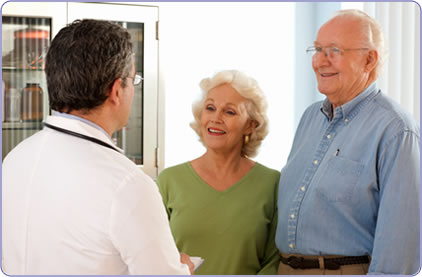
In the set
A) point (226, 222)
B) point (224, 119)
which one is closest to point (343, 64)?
point (224, 119)

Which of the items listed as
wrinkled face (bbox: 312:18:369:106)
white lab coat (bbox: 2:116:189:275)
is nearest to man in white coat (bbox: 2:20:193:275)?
white lab coat (bbox: 2:116:189:275)

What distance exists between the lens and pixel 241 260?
5.95 feet

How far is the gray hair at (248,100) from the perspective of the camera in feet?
6.53

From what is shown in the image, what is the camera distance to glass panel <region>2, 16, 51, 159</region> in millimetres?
2889

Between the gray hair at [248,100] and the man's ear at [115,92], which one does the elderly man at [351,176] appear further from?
the man's ear at [115,92]

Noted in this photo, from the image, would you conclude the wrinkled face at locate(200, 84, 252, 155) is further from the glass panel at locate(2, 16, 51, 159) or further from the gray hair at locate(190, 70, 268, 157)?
the glass panel at locate(2, 16, 51, 159)

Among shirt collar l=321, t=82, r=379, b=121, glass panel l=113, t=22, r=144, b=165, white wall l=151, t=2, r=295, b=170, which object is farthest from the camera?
white wall l=151, t=2, r=295, b=170

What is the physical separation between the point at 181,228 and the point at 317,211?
51 cm

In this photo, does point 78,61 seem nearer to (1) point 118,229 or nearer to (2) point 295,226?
(1) point 118,229

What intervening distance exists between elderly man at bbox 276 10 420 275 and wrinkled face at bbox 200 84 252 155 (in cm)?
28

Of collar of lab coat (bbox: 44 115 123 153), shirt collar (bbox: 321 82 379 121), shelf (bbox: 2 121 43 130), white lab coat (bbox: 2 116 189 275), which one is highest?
shirt collar (bbox: 321 82 379 121)

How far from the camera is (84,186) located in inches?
43.2

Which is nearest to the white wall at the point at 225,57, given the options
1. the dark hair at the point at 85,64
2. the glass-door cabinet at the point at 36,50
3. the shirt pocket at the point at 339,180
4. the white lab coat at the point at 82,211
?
the glass-door cabinet at the point at 36,50

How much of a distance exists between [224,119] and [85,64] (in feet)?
2.89
